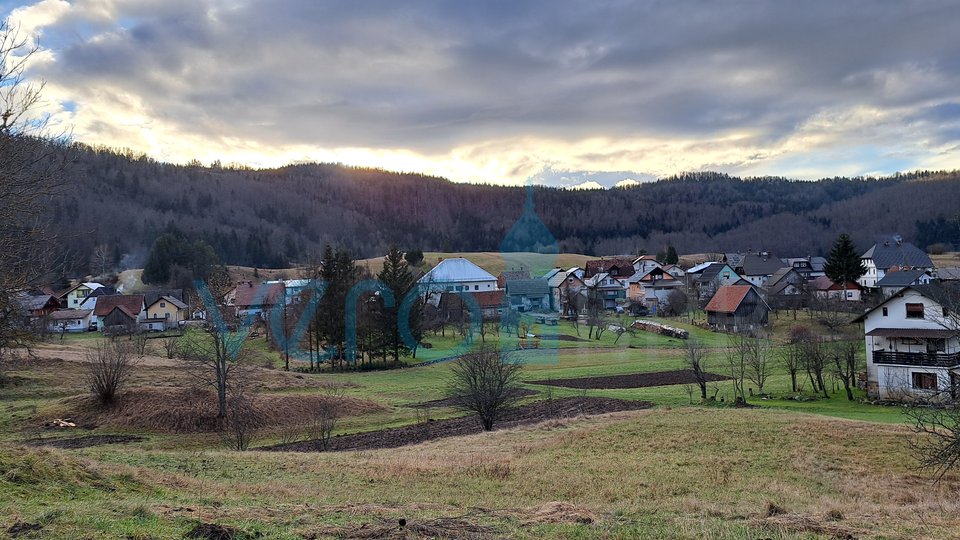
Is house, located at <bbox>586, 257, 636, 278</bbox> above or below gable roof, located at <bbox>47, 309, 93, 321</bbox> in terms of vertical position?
above

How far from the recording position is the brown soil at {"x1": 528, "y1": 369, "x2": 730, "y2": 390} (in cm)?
3859

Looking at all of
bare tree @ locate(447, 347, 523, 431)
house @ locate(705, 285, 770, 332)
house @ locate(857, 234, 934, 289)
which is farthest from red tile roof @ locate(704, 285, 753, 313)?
bare tree @ locate(447, 347, 523, 431)

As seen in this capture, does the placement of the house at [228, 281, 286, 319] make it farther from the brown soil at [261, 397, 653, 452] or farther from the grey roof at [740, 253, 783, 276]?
the grey roof at [740, 253, 783, 276]

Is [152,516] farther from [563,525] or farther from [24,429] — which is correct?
[24,429]

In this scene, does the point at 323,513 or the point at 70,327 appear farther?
the point at 70,327

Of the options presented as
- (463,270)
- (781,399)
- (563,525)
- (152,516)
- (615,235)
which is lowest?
(781,399)

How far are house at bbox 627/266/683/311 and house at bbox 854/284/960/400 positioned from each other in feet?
153

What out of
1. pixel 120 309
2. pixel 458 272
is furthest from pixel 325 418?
pixel 458 272

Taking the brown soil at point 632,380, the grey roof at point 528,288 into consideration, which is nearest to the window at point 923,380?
the brown soil at point 632,380

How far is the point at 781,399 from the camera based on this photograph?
107ft

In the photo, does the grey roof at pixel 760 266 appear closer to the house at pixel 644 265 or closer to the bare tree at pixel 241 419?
the house at pixel 644 265

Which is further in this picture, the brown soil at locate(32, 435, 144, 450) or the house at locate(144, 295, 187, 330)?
the house at locate(144, 295, 187, 330)

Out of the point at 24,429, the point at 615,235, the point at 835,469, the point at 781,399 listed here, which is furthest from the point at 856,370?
the point at 615,235

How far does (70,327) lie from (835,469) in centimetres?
8712
